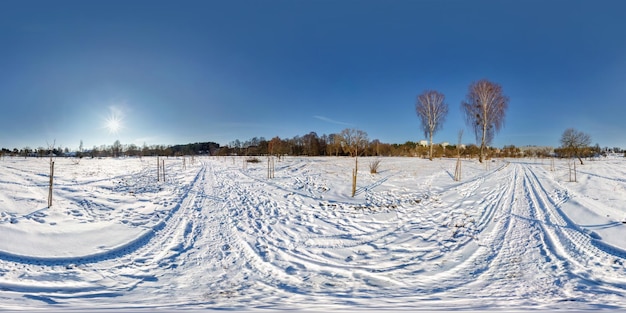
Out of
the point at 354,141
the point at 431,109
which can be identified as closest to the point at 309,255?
the point at 354,141

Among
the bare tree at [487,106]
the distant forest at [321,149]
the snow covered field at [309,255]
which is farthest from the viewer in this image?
the distant forest at [321,149]

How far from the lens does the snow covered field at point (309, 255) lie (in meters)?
3.81

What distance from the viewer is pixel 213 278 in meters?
4.47

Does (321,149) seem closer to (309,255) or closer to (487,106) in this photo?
(487,106)

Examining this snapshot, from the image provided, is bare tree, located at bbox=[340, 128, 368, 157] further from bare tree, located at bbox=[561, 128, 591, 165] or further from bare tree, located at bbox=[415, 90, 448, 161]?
bare tree, located at bbox=[561, 128, 591, 165]

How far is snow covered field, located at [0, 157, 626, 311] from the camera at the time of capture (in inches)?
150

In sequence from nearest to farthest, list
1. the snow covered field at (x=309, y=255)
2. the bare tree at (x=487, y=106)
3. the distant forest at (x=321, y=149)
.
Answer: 1. the snow covered field at (x=309, y=255)
2. the bare tree at (x=487, y=106)
3. the distant forest at (x=321, y=149)

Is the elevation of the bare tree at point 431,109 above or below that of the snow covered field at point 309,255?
above

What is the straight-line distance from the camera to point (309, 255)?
5.55 m

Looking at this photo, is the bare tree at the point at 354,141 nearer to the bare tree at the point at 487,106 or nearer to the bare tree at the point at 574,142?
the bare tree at the point at 487,106

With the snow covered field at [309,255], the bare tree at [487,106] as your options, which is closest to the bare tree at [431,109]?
the bare tree at [487,106]

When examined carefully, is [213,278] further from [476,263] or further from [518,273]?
[518,273]

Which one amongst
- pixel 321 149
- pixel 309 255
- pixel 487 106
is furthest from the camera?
pixel 321 149

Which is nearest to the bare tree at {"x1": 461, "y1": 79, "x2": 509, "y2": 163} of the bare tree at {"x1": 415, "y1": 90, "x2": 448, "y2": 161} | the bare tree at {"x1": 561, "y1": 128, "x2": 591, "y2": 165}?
the bare tree at {"x1": 415, "y1": 90, "x2": 448, "y2": 161}
